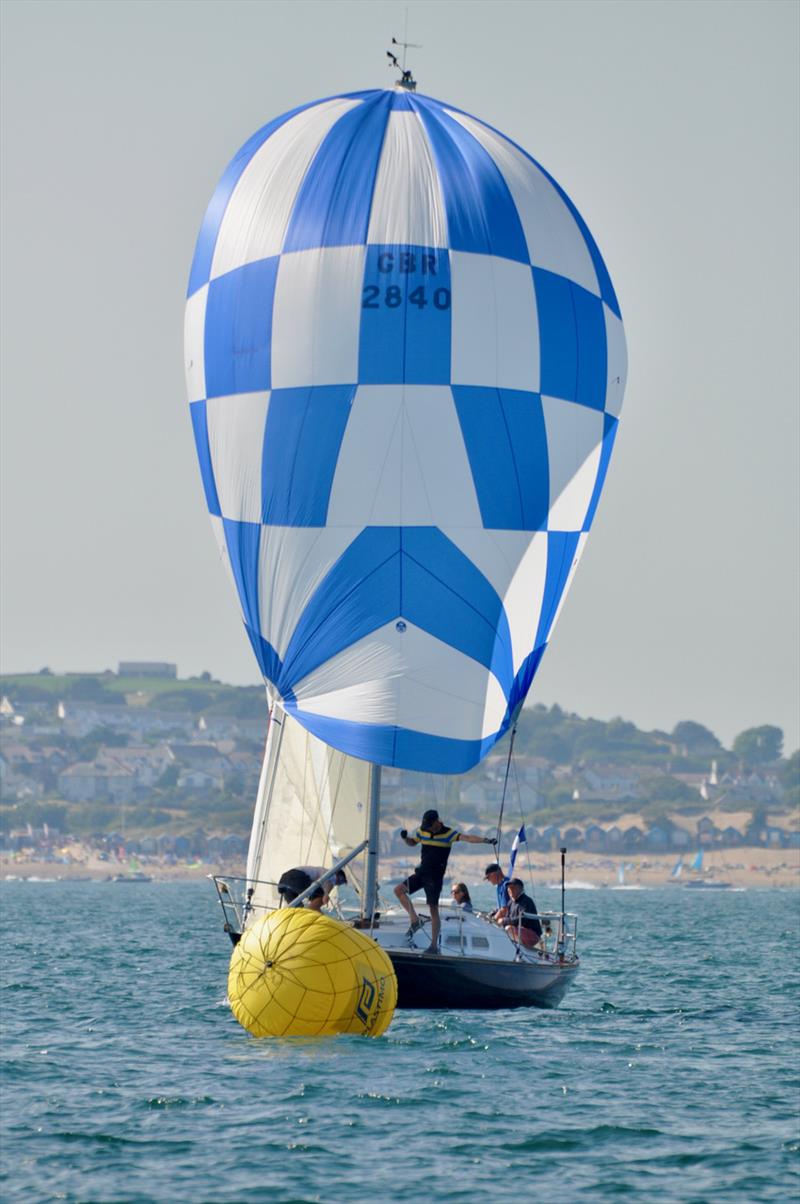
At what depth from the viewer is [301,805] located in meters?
25.9

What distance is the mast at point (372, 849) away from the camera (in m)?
23.1

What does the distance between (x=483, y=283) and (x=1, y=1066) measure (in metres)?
9.92

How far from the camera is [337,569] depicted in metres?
23.0

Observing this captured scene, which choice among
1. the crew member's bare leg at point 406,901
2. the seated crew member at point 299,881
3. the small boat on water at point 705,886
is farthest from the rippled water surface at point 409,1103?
the small boat on water at point 705,886

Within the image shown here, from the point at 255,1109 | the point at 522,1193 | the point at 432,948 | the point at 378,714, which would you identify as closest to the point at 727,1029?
the point at 432,948

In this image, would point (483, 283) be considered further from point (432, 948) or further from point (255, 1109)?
point (255, 1109)

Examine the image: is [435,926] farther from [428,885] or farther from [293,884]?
[293,884]

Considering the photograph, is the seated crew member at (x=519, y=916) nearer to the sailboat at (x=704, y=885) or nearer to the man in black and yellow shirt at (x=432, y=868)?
the man in black and yellow shirt at (x=432, y=868)

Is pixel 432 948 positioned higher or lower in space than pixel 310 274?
lower

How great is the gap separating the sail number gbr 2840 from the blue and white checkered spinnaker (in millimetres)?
22

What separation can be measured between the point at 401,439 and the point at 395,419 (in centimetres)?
23

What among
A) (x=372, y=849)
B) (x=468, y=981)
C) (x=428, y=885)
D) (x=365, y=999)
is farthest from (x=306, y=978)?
(x=372, y=849)

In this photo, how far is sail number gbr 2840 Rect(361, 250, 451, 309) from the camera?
2292 centimetres

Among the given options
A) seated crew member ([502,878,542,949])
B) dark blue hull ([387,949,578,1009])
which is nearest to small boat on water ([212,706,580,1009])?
dark blue hull ([387,949,578,1009])
